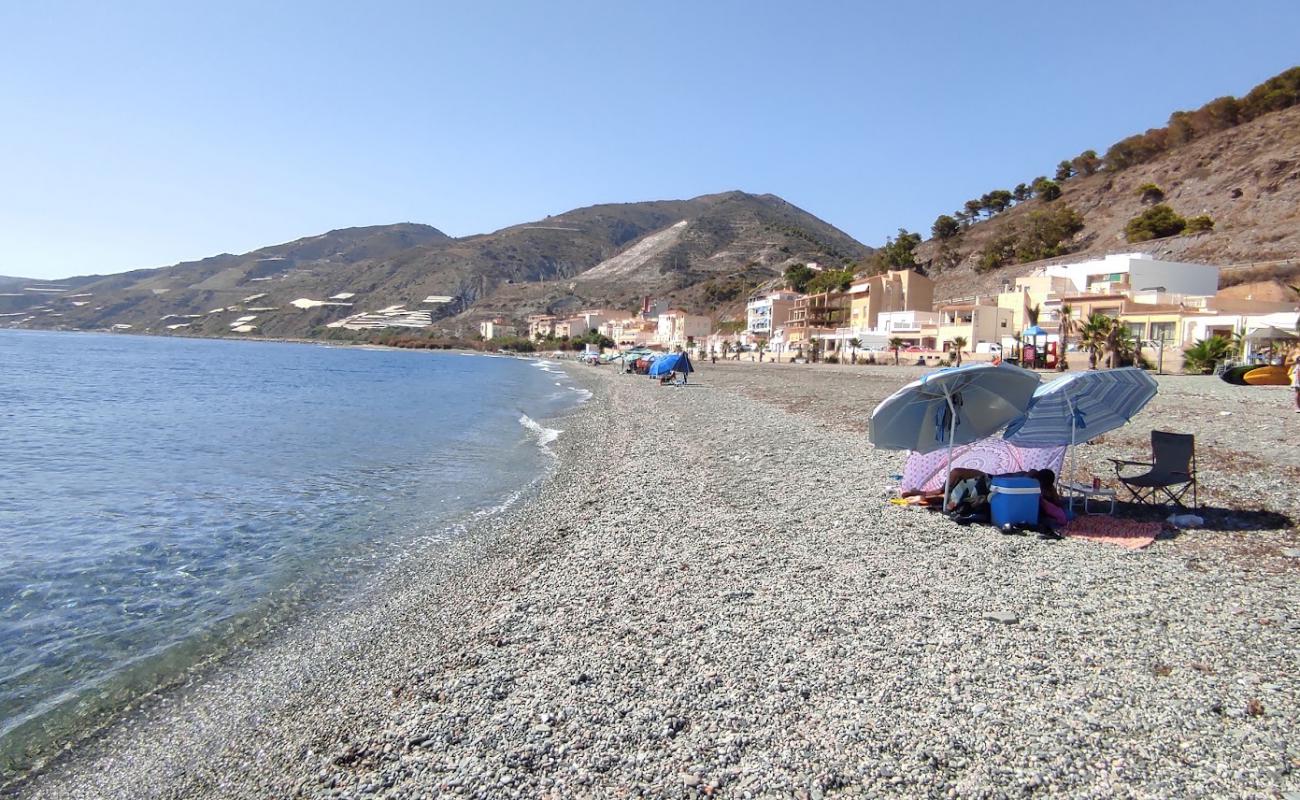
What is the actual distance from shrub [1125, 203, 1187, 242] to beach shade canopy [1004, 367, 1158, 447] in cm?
7287

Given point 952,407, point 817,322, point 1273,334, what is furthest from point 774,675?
point 817,322

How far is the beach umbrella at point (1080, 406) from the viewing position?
8.05m

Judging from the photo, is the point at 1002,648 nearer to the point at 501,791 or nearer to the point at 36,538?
the point at 501,791

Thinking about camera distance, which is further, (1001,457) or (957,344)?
(957,344)

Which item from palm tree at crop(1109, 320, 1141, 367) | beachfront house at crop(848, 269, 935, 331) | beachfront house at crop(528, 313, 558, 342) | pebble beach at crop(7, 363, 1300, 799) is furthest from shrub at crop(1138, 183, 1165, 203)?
beachfront house at crop(528, 313, 558, 342)

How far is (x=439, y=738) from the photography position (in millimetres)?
4293

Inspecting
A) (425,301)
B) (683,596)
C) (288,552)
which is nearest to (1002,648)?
(683,596)

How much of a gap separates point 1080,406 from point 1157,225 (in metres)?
74.6

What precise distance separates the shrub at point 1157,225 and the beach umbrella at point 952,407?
241ft

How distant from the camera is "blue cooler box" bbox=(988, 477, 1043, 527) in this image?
795cm

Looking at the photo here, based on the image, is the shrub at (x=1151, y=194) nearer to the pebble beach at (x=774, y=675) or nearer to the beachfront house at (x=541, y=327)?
the pebble beach at (x=774, y=675)

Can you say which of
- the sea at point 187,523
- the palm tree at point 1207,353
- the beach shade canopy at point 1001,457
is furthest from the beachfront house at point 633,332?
the beach shade canopy at point 1001,457

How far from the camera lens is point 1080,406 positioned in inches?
325

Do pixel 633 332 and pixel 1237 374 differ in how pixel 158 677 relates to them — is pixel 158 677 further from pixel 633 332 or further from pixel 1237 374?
pixel 633 332
